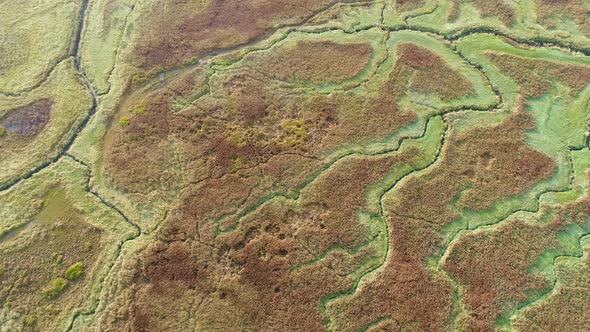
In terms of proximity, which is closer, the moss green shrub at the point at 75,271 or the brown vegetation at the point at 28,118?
the moss green shrub at the point at 75,271

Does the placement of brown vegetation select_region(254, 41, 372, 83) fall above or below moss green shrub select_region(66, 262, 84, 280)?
above

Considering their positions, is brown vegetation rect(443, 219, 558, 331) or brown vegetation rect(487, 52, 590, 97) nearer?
brown vegetation rect(443, 219, 558, 331)

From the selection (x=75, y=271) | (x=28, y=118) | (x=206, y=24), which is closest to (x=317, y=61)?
(x=206, y=24)

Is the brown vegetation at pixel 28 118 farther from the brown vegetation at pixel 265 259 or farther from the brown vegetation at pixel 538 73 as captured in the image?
the brown vegetation at pixel 538 73

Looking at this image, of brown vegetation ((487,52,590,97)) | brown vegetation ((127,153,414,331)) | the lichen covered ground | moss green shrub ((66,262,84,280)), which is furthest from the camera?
brown vegetation ((487,52,590,97))

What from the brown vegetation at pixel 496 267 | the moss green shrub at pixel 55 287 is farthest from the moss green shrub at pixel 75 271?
the brown vegetation at pixel 496 267

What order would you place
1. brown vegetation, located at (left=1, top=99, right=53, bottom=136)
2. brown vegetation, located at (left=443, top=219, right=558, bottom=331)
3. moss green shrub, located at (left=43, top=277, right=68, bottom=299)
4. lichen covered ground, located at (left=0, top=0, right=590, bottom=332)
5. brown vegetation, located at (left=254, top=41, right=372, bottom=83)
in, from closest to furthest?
brown vegetation, located at (left=443, top=219, right=558, bottom=331) < lichen covered ground, located at (left=0, top=0, right=590, bottom=332) < moss green shrub, located at (left=43, top=277, right=68, bottom=299) < brown vegetation, located at (left=1, top=99, right=53, bottom=136) < brown vegetation, located at (left=254, top=41, right=372, bottom=83)

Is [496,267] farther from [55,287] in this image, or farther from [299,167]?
[55,287]

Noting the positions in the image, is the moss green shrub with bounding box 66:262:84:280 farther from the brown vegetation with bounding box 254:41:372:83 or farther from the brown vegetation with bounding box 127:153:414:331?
the brown vegetation with bounding box 254:41:372:83

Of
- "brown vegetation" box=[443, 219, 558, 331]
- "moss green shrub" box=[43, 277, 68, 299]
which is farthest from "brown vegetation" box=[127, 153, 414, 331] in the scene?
"brown vegetation" box=[443, 219, 558, 331]
